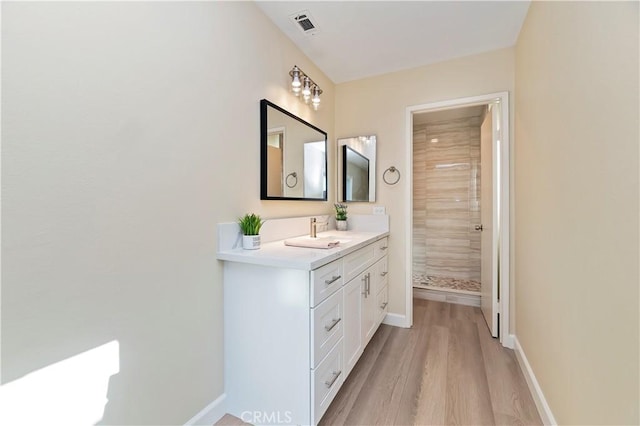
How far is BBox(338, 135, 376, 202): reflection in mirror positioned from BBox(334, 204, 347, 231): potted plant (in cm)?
14

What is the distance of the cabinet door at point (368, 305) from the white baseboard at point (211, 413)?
0.94 meters

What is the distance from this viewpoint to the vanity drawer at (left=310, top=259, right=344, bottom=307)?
1239 mm

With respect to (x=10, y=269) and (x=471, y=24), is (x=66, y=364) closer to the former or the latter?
(x=10, y=269)

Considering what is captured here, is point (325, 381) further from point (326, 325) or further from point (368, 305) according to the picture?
point (368, 305)

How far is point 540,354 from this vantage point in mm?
1522

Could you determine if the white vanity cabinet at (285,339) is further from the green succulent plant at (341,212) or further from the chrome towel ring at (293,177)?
the green succulent plant at (341,212)

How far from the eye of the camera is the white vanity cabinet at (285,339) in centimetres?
125

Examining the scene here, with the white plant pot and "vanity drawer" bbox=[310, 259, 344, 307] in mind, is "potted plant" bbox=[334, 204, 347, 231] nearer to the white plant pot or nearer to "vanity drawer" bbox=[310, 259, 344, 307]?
"vanity drawer" bbox=[310, 259, 344, 307]

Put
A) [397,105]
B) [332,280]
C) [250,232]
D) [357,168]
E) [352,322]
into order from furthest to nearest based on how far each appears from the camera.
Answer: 1. [357,168]
2. [397,105]
3. [352,322]
4. [250,232]
5. [332,280]

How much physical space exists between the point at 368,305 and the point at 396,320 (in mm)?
763

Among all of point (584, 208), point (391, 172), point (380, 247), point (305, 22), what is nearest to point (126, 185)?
point (305, 22)

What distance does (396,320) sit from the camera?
258cm

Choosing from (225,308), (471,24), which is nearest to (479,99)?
(471,24)

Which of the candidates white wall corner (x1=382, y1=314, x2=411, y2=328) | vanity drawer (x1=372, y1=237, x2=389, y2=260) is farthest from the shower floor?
vanity drawer (x1=372, y1=237, x2=389, y2=260)
